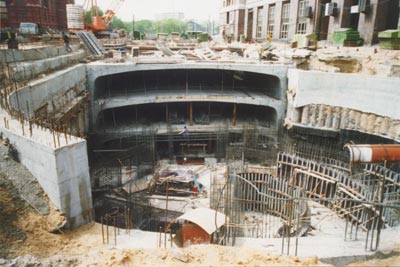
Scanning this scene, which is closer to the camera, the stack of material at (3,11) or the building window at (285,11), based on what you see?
the stack of material at (3,11)

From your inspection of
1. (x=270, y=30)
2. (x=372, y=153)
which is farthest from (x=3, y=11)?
(x=372, y=153)

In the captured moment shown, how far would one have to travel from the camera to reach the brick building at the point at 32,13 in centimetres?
2970

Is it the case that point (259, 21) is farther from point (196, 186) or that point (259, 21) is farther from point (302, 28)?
point (196, 186)

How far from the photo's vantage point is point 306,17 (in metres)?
25.6

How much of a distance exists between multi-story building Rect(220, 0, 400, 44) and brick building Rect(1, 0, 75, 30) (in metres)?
21.0

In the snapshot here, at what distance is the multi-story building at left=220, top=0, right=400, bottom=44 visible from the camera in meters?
20.6

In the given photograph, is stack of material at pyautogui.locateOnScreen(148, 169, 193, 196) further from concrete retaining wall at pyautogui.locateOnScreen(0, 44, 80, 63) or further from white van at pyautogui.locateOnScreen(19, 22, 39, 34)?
white van at pyautogui.locateOnScreen(19, 22, 39, 34)

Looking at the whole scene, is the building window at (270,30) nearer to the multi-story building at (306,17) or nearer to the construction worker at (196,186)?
the multi-story building at (306,17)

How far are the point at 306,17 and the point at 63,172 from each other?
946 inches

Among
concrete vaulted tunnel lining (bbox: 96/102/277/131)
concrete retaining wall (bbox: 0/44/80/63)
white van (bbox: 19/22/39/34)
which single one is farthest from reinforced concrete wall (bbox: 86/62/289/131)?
white van (bbox: 19/22/39/34)

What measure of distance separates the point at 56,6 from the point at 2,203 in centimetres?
3376

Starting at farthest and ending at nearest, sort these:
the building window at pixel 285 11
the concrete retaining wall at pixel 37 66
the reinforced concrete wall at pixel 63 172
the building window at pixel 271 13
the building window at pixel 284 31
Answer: the building window at pixel 271 13
the building window at pixel 284 31
the building window at pixel 285 11
the concrete retaining wall at pixel 37 66
the reinforced concrete wall at pixel 63 172

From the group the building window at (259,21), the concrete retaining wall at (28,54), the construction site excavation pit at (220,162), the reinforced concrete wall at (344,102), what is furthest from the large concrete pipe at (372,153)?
the building window at (259,21)

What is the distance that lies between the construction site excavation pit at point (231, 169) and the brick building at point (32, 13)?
13.1m
